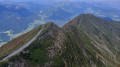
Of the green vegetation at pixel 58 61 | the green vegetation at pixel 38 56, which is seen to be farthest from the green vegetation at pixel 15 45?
the green vegetation at pixel 58 61

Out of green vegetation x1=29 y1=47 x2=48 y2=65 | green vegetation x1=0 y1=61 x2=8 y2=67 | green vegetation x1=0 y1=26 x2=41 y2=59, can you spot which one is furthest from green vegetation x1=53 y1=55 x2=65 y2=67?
green vegetation x1=0 y1=61 x2=8 y2=67

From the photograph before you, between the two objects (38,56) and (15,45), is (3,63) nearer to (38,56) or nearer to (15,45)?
(38,56)

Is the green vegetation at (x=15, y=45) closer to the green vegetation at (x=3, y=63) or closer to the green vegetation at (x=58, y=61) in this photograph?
the green vegetation at (x=3, y=63)

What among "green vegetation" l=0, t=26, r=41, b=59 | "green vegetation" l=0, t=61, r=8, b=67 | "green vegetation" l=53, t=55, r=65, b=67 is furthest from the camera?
"green vegetation" l=0, t=26, r=41, b=59

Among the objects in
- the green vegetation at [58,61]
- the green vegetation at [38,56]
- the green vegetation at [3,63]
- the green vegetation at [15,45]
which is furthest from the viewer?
the green vegetation at [15,45]

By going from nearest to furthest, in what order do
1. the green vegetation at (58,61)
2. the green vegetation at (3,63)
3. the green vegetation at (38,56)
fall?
the green vegetation at (3,63), the green vegetation at (38,56), the green vegetation at (58,61)

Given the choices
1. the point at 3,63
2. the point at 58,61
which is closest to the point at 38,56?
the point at 58,61

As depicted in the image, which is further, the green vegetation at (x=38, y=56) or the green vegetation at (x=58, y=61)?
the green vegetation at (x=58, y=61)

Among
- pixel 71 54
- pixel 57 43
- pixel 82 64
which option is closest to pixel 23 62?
pixel 57 43

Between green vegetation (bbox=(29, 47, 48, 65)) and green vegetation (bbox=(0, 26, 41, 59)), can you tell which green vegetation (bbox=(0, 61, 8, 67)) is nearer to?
green vegetation (bbox=(29, 47, 48, 65))

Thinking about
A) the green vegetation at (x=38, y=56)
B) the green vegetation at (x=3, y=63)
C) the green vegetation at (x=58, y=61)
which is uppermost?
the green vegetation at (x=3, y=63)

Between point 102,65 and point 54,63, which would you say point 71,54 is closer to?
point 54,63
